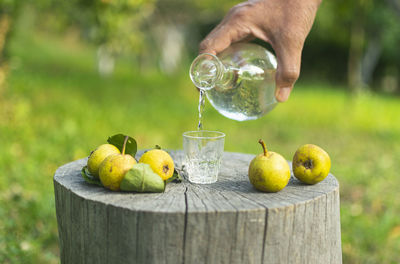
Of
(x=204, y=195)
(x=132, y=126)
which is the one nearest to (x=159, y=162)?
(x=204, y=195)

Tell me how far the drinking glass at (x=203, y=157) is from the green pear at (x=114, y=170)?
0.37 metres

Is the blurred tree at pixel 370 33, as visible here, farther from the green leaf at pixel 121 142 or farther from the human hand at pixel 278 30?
the green leaf at pixel 121 142

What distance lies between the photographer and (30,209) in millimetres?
3998

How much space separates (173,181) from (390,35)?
17.5 meters

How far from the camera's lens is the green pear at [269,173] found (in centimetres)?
209

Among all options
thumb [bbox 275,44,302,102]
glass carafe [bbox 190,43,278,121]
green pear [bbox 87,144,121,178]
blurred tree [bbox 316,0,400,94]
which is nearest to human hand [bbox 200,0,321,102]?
thumb [bbox 275,44,302,102]

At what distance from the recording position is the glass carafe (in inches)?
108

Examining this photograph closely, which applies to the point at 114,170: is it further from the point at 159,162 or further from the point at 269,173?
the point at 269,173

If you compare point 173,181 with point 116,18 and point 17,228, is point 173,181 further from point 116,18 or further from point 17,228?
point 116,18

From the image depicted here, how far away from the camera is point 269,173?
2082 mm

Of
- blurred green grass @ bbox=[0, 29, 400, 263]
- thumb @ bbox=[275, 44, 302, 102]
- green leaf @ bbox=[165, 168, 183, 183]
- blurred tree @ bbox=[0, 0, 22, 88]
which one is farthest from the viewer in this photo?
blurred tree @ bbox=[0, 0, 22, 88]

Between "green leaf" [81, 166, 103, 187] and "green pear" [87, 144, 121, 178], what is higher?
"green pear" [87, 144, 121, 178]

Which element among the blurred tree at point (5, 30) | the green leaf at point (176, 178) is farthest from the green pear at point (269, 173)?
the blurred tree at point (5, 30)

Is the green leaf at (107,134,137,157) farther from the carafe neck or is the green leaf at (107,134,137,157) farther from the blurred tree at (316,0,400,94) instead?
the blurred tree at (316,0,400,94)
